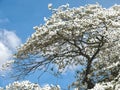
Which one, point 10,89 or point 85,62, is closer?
point 10,89

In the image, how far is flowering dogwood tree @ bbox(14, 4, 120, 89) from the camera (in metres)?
23.8

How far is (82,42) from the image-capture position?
25.1 m

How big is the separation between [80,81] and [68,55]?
5.84 feet

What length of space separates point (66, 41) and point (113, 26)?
2.97m

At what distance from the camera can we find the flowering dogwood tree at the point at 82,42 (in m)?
23.8

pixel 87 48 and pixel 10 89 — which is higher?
pixel 87 48

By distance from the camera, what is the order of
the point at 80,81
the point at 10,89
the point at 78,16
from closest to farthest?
the point at 10,89 < the point at 78,16 < the point at 80,81

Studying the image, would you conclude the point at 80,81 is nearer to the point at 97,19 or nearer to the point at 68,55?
the point at 68,55

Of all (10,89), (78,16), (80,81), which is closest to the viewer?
(10,89)

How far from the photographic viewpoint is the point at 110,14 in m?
24.0

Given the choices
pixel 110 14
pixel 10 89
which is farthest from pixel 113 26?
pixel 10 89

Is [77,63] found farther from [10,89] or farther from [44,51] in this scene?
[10,89]

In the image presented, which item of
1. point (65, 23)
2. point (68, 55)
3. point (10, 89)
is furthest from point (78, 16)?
point (10, 89)

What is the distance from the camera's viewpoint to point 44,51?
25.0 metres
